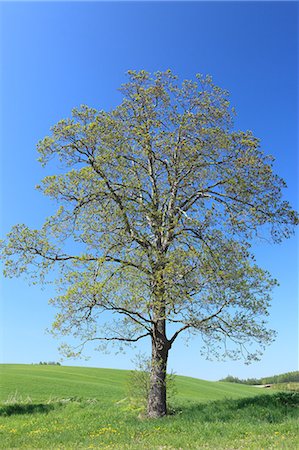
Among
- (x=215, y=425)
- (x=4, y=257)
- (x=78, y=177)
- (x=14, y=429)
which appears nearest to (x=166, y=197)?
(x=78, y=177)

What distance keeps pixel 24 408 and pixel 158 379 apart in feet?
31.1

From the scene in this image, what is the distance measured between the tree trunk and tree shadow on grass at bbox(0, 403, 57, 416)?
7156 mm

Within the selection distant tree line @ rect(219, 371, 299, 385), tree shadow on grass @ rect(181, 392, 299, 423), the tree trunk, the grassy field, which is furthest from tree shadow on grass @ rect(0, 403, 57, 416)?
distant tree line @ rect(219, 371, 299, 385)

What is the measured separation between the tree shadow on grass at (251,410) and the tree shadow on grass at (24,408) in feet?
25.6

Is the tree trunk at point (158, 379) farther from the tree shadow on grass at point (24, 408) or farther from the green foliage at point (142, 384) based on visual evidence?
the tree shadow on grass at point (24, 408)

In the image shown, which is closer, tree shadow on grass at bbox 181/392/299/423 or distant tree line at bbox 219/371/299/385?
A: tree shadow on grass at bbox 181/392/299/423

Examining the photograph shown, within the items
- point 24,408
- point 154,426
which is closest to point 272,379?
point 24,408

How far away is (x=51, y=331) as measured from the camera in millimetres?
17906

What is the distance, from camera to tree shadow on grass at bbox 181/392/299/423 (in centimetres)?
1617

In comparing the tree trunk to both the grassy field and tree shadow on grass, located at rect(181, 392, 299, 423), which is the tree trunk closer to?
the grassy field

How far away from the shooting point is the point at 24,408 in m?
23.9

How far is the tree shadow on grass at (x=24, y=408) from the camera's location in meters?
23.0

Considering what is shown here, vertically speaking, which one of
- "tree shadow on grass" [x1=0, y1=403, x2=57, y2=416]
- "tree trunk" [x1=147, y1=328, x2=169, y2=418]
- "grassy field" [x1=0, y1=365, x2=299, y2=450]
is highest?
"tree trunk" [x1=147, y1=328, x2=169, y2=418]

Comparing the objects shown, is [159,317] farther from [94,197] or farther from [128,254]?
[94,197]
